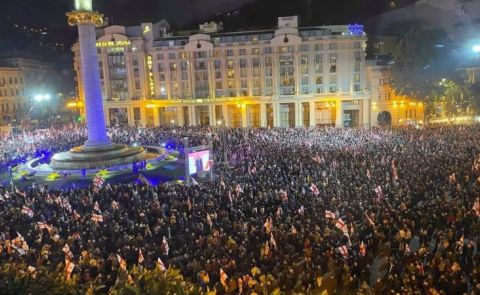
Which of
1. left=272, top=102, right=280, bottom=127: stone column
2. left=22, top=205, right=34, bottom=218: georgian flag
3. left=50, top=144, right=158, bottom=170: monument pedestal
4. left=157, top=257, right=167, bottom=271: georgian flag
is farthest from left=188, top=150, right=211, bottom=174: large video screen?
left=272, top=102, right=280, bottom=127: stone column

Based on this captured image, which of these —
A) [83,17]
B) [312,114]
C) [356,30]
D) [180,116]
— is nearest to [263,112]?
[312,114]

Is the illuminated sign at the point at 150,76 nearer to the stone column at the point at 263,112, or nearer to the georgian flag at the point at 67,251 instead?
the stone column at the point at 263,112

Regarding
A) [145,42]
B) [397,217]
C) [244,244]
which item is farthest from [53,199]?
[145,42]

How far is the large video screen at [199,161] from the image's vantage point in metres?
24.2

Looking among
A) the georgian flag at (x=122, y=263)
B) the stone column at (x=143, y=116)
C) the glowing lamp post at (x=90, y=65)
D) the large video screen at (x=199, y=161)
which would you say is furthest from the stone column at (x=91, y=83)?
the stone column at (x=143, y=116)

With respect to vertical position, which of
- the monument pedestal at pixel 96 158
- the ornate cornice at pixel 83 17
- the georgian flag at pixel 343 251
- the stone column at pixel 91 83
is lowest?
the georgian flag at pixel 343 251

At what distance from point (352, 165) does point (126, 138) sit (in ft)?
87.1

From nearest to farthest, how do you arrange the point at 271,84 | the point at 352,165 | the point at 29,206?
the point at 29,206 → the point at 352,165 → the point at 271,84

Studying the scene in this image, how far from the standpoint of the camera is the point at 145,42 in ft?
216

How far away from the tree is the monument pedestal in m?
34.3

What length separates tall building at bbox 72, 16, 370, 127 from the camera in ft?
200

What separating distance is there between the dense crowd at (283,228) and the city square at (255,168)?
0.08m

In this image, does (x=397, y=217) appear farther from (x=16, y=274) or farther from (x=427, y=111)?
(x=427, y=111)

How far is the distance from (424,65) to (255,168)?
117ft
